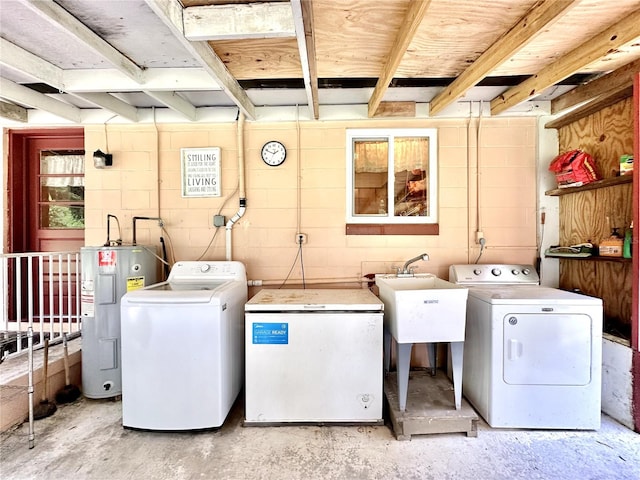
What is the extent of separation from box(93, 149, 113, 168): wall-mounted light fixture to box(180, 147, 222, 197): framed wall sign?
2.24 feet

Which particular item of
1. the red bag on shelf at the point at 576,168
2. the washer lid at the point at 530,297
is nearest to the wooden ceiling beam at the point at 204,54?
the washer lid at the point at 530,297

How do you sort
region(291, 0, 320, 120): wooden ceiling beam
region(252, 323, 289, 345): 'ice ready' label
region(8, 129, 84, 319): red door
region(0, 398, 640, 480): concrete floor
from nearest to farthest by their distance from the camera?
1. region(291, 0, 320, 120): wooden ceiling beam
2. region(0, 398, 640, 480): concrete floor
3. region(252, 323, 289, 345): 'ice ready' label
4. region(8, 129, 84, 319): red door

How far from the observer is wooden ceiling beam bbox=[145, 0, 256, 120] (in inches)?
60.5

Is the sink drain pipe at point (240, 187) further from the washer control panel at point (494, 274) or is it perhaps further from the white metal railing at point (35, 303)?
the washer control panel at point (494, 274)

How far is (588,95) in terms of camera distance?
256 centimetres

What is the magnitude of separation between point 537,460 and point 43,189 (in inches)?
188

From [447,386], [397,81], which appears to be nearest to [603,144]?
[397,81]

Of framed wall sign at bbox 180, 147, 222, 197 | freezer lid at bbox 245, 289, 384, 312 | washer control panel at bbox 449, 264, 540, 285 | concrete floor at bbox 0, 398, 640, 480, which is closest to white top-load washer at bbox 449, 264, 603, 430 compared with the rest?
concrete floor at bbox 0, 398, 640, 480

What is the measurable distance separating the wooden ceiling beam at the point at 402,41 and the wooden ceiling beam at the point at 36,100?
→ 277 centimetres

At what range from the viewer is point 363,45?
2.02 metres

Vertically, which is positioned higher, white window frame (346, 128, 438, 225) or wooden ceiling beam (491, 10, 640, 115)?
wooden ceiling beam (491, 10, 640, 115)

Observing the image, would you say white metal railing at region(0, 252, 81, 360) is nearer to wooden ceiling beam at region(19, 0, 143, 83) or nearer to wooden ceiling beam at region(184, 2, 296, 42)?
wooden ceiling beam at region(19, 0, 143, 83)

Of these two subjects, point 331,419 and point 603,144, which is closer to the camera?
point 331,419

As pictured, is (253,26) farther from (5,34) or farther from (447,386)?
(447,386)
